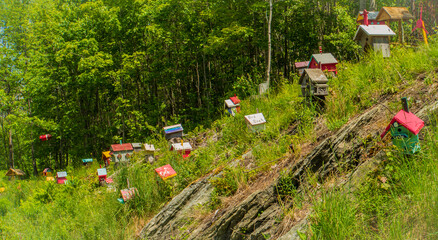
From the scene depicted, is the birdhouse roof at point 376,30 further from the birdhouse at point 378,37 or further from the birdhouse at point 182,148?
the birdhouse at point 182,148

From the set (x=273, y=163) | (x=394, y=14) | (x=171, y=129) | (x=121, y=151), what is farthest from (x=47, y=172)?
(x=394, y=14)

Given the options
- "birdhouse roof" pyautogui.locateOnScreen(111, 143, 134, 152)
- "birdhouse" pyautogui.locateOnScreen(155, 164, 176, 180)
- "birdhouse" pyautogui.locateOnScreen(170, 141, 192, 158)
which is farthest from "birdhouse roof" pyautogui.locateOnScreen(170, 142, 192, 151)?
"birdhouse roof" pyautogui.locateOnScreen(111, 143, 134, 152)

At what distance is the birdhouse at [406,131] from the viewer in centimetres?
392

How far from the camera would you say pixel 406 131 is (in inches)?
157

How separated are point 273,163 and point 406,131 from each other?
97.2 inches

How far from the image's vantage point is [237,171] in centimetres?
628

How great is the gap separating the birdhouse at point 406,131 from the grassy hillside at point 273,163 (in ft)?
0.46

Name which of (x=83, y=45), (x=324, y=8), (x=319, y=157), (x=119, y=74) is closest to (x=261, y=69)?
(x=324, y=8)

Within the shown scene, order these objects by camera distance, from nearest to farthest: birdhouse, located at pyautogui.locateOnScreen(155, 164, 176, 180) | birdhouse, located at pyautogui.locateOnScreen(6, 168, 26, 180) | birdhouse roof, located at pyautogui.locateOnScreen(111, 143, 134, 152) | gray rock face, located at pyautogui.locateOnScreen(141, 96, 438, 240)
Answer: gray rock face, located at pyautogui.locateOnScreen(141, 96, 438, 240) → birdhouse, located at pyautogui.locateOnScreen(155, 164, 176, 180) → birdhouse roof, located at pyautogui.locateOnScreen(111, 143, 134, 152) → birdhouse, located at pyautogui.locateOnScreen(6, 168, 26, 180)

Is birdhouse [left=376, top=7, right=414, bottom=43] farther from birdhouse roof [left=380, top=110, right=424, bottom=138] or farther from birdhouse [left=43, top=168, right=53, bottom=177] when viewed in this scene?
birdhouse [left=43, top=168, right=53, bottom=177]

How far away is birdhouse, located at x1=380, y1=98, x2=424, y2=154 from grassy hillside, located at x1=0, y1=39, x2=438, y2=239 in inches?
5.6

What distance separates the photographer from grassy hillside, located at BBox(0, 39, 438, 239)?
363 centimetres

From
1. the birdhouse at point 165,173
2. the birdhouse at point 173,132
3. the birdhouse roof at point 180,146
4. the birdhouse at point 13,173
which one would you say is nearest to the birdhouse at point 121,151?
the birdhouse at point 173,132

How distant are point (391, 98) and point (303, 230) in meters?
3.15
